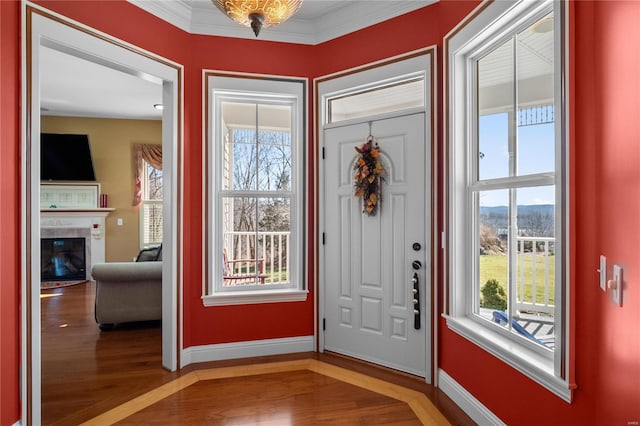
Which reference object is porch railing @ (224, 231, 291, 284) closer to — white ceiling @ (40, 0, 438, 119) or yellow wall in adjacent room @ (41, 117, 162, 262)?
white ceiling @ (40, 0, 438, 119)

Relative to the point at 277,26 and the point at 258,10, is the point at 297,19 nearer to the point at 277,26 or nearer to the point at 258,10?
the point at 277,26

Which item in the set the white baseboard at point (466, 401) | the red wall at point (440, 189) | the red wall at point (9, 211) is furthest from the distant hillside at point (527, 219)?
the red wall at point (9, 211)

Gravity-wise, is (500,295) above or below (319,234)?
below

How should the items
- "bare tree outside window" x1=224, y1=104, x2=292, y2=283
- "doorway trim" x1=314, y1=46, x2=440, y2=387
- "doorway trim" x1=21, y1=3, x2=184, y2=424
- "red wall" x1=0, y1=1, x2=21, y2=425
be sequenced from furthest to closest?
1. "bare tree outside window" x1=224, y1=104, x2=292, y2=283
2. "doorway trim" x1=314, y1=46, x2=440, y2=387
3. "doorway trim" x1=21, y1=3, x2=184, y2=424
4. "red wall" x1=0, y1=1, x2=21, y2=425

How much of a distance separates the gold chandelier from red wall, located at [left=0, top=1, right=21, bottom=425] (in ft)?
3.79

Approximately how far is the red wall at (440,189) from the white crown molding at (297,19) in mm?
64

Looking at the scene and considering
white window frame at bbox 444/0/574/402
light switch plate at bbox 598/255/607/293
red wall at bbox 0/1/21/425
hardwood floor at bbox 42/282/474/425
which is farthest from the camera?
hardwood floor at bbox 42/282/474/425

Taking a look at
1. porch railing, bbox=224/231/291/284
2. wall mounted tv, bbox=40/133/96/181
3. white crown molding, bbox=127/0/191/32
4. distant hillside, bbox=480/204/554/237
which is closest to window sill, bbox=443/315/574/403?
distant hillside, bbox=480/204/554/237

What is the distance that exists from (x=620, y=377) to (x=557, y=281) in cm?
49

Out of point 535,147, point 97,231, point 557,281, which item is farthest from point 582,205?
point 97,231

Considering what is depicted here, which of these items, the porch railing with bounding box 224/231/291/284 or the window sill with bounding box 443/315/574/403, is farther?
the porch railing with bounding box 224/231/291/284

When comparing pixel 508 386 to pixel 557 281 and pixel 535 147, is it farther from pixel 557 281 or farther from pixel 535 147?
pixel 535 147

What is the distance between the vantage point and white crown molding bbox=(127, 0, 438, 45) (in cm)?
314

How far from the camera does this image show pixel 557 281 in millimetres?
1730
